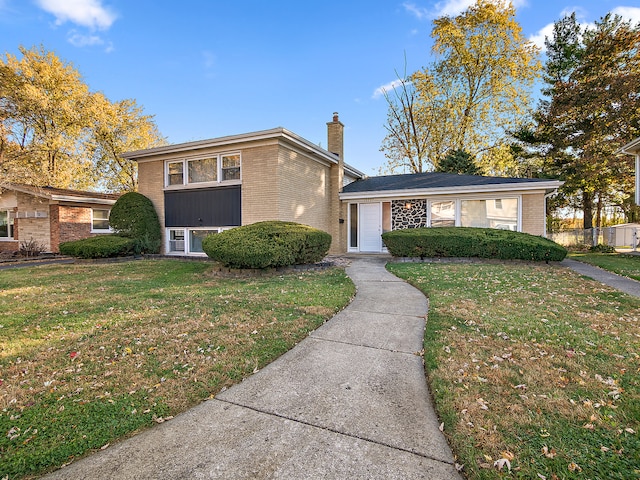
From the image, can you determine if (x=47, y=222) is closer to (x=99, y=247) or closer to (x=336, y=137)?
(x=99, y=247)

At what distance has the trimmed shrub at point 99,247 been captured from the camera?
1160 centimetres

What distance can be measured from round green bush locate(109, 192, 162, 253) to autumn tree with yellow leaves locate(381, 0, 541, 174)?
63.3 ft

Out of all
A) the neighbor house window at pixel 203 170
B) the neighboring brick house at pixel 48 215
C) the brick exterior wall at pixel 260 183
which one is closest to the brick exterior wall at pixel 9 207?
the neighboring brick house at pixel 48 215

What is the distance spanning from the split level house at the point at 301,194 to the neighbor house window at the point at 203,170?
0.04 meters

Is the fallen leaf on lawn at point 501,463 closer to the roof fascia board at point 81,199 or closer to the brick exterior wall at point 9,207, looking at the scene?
the roof fascia board at point 81,199

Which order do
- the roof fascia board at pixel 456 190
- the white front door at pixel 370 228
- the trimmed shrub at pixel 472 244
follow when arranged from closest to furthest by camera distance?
the trimmed shrub at pixel 472 244
the roof fascia board at pixel 456 190
the white front door at pixel 370 228

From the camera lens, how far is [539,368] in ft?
9.80

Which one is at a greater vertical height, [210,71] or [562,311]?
[210,71]

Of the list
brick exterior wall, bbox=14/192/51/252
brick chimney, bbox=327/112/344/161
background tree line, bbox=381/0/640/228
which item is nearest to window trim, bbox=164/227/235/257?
brick chimney, bbox=327/112/344/161

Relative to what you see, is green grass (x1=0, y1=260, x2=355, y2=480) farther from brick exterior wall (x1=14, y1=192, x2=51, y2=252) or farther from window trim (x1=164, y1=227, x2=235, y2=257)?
brick exterior wall (x1=14, y1=192, x2=51, y2=252)

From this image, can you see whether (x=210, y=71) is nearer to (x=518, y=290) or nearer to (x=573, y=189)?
(x=518, y=290)

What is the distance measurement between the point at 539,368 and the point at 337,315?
2491mm

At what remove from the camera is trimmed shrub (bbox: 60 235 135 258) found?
38.1ft

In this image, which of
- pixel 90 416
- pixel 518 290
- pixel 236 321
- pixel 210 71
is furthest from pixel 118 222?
pixel 518 290
